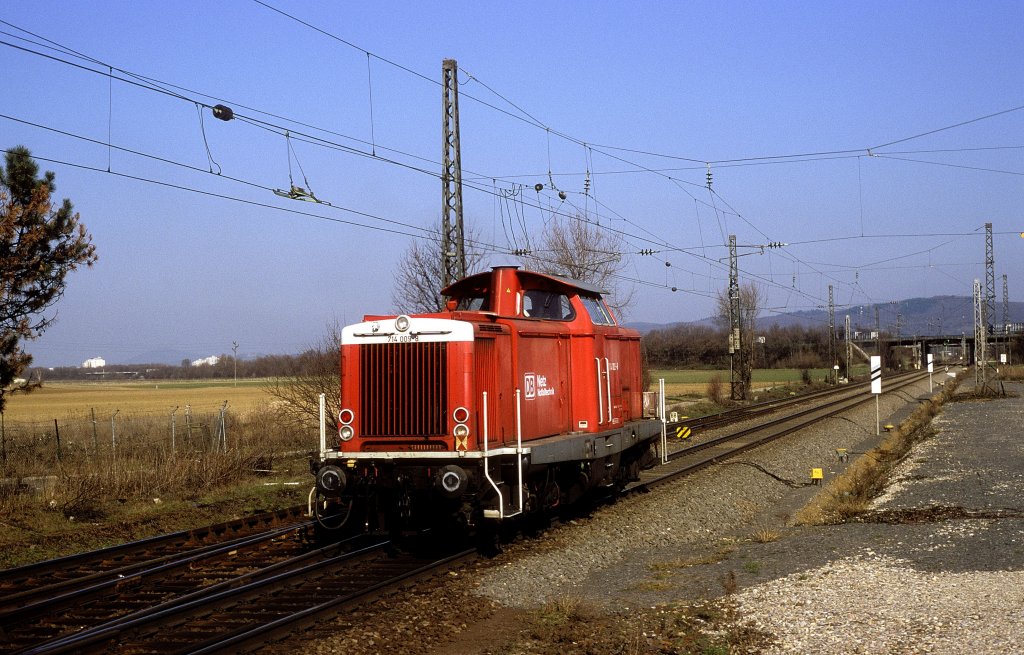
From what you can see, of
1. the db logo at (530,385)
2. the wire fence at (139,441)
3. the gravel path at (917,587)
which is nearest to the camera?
the gravel path at (917,587)

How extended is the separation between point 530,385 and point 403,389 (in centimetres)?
187

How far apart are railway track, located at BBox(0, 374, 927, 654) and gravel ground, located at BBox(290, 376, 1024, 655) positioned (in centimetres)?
64

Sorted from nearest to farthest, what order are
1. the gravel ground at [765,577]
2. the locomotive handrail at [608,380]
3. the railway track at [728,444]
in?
the gravel ground at [765,577] < the locomotive handrail at [608,380] < the railway track at [728,444]

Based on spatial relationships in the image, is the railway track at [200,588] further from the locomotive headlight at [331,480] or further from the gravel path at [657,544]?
the gravel path at [657,544]

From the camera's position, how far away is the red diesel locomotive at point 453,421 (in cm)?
1008

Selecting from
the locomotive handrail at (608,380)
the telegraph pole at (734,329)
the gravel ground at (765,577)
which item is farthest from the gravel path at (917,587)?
the telegraph pole at (734,329)

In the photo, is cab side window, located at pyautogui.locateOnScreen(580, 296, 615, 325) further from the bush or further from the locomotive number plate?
the bush

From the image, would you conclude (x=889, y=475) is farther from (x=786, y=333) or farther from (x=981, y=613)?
(x=786, y=333)

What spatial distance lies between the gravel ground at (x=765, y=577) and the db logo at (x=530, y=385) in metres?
1.98

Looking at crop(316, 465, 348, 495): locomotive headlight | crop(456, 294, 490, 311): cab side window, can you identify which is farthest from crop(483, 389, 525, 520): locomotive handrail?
crop(456, 294, 490, 311): cab side window

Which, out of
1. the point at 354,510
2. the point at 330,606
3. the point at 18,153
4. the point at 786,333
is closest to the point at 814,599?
the point at 330,606

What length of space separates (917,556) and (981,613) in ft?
8.04

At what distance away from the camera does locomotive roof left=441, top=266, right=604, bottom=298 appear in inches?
472

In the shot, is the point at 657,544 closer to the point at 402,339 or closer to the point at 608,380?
the point at 608,380
